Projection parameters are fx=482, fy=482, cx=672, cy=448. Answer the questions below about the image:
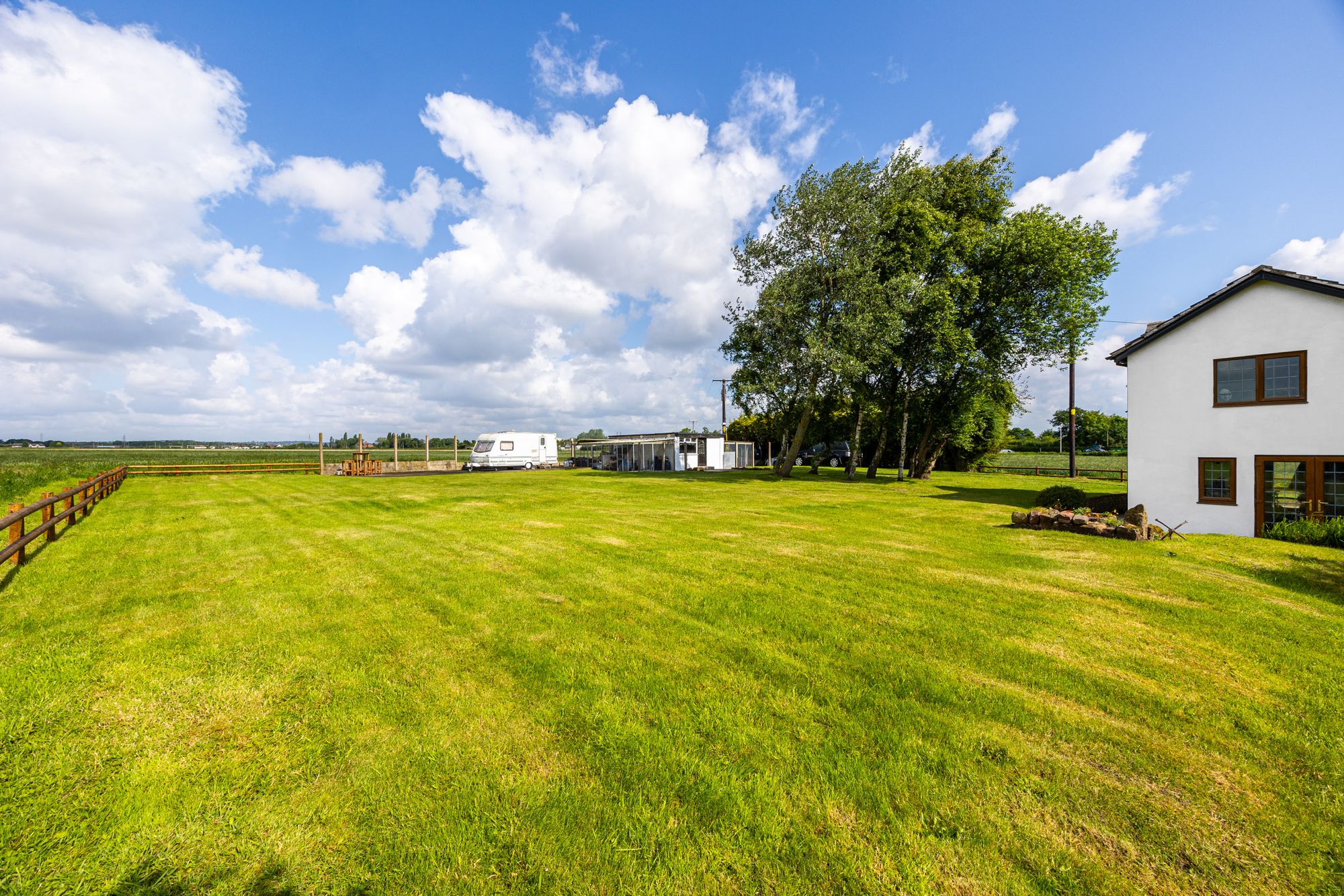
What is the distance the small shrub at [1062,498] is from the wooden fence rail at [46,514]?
2348 centimetres

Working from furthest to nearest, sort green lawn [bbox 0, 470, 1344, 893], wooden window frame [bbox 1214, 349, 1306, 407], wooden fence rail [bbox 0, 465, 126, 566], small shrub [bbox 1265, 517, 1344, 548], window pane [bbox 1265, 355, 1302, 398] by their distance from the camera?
1. window pane [bbox 1265, 355, 1302, 398]
2. wooden window frame [bbox 1214, 349, 1306, 407]
3. small shrub [bbox 1265, 517, 1344, 548]
4. wooden fence rail [bbox 0, 465, 126, 566]
5. green lawn [bbox 0, 470, 1344, 893]

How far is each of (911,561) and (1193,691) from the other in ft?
14.3

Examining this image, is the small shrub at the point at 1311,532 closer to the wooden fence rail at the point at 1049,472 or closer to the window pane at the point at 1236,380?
the window pane at the point at 1236,380

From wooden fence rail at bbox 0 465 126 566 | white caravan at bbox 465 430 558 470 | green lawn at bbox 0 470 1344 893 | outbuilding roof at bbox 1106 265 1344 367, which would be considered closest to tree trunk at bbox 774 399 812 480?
outbuilding roof at bbox 1106 265 1344 367

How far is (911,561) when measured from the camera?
8.69m

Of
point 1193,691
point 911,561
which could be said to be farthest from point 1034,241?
point 1193,691

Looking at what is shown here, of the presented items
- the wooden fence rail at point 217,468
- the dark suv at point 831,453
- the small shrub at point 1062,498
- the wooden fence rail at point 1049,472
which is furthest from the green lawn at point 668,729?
the dark suv at point 831,453

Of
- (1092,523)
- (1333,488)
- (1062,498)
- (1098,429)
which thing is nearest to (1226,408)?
(1333,488)

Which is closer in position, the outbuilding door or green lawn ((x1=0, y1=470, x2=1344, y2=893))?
green lawn ((x1=0, y1=470, x2=1344, y2=893))

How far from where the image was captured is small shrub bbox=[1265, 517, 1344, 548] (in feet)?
34.6

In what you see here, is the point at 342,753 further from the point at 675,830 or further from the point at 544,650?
the point at 675,830

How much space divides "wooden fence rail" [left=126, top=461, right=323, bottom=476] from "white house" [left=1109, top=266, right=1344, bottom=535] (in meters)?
45.1

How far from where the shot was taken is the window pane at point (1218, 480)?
12695 millimetres

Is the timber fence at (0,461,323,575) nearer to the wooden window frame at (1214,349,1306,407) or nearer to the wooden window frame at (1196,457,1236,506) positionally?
the wooden window frame at (1196,457,1236,506)
